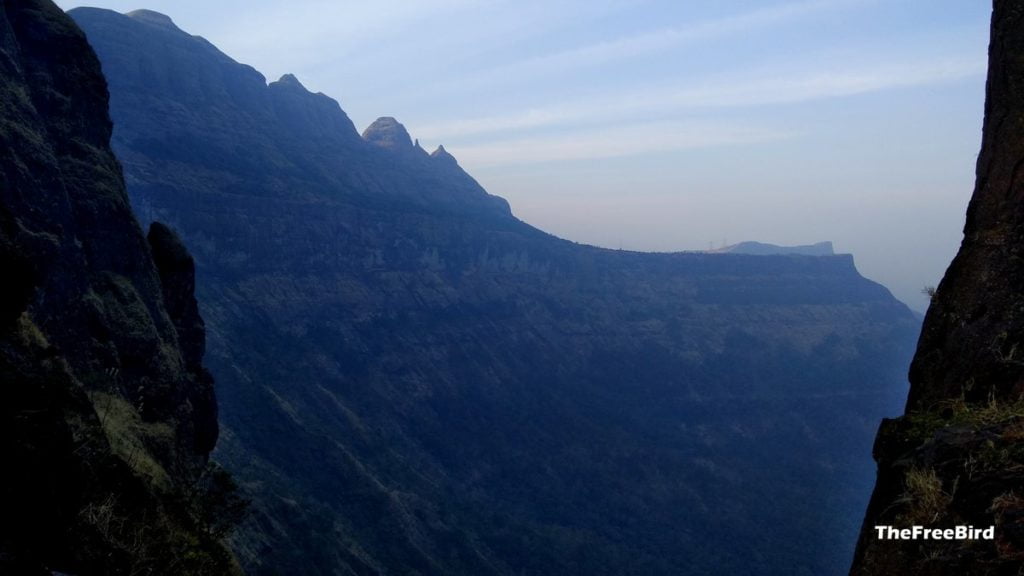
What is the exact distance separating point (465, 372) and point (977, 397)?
113 metres

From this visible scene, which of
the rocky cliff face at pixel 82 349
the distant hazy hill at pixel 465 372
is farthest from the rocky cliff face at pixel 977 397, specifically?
the distant hazy hill at pixel 465 372

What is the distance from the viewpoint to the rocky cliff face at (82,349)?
29.7 feet

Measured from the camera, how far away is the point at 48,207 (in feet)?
90.2

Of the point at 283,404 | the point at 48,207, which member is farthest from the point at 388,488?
the point at 48,207

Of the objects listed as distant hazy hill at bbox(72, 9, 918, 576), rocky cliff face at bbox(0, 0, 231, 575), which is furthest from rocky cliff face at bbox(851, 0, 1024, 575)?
distant hazy hill at bbox(72, 9, 918, 576)

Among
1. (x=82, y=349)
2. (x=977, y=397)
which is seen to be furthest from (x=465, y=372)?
(x=977, y=397)

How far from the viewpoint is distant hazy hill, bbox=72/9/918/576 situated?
253ft

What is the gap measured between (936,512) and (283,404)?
79071 mm

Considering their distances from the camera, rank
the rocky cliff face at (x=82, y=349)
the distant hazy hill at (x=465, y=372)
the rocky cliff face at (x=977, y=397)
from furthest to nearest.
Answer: the distant hazy hill at (x=465, y=372), the rocky cliff face at (x=82, y=349), the rocky cliff face at (x=977, y=397)

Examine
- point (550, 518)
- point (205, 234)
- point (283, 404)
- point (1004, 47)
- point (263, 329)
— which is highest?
point (1004, 47)

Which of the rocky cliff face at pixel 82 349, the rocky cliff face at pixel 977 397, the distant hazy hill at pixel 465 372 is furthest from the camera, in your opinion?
the distant hazy hill at pixel 465 372

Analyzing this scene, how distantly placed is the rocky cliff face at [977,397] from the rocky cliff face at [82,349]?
10.3 m

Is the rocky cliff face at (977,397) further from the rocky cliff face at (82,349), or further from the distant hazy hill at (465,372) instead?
the distant hazy hill at (465,372)

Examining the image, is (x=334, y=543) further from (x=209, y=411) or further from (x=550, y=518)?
(x=550, y=518)
